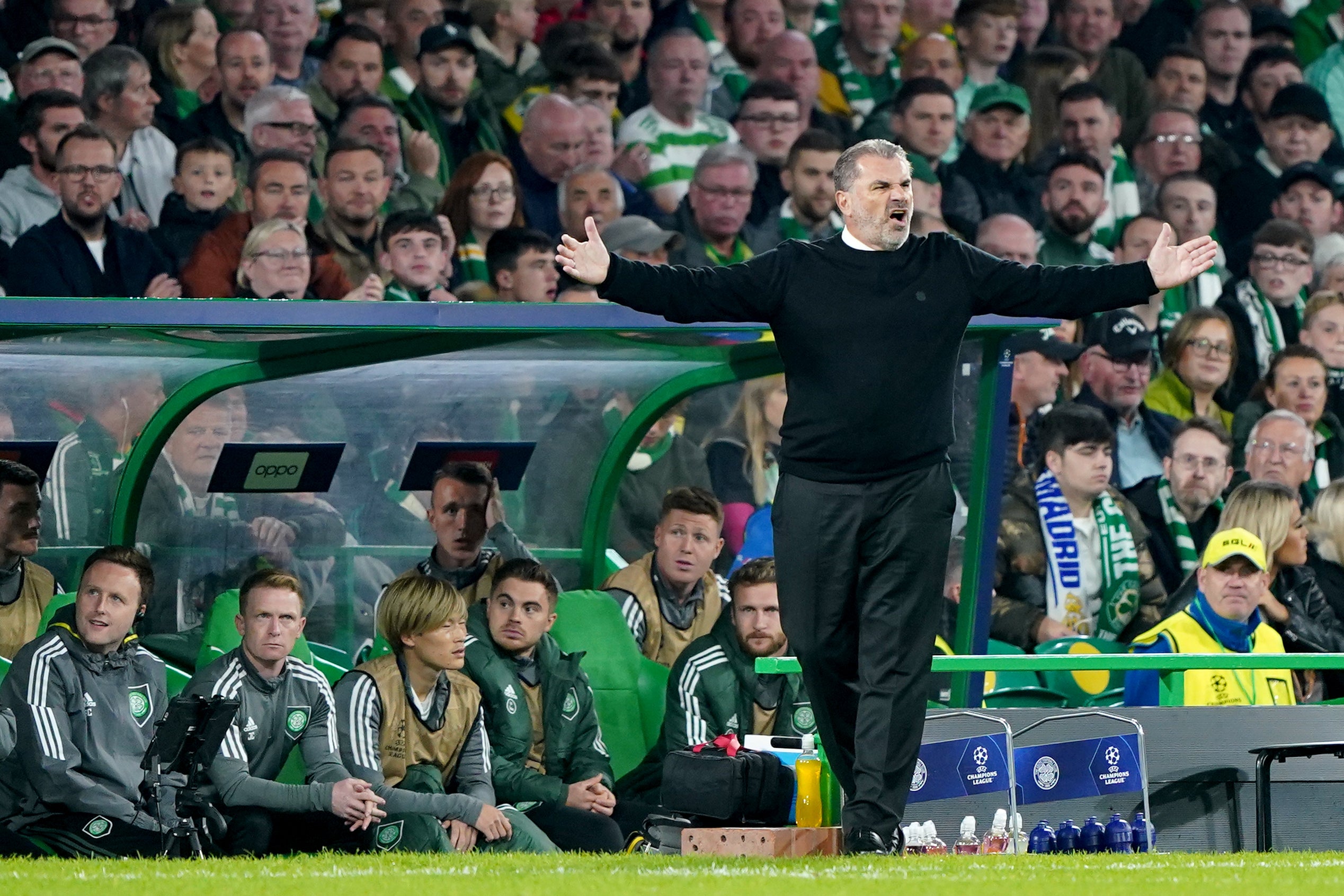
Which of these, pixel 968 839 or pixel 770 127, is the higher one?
pixel 770 127

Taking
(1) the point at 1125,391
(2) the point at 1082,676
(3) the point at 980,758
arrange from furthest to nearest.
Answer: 1. (1) the point at 1125,391
2. (2) the point at 1082,676
3. (3) the point at 980,758

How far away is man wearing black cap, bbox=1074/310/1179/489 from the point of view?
11805 millimetres

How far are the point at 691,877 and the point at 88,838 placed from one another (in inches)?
110

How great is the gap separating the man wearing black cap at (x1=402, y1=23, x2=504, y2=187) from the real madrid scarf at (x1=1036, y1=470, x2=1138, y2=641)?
3.47 meters

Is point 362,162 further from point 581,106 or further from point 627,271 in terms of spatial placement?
point 627,271

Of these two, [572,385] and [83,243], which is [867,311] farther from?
[83,243]

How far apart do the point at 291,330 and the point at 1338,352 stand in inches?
308

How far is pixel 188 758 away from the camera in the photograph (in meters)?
6.59

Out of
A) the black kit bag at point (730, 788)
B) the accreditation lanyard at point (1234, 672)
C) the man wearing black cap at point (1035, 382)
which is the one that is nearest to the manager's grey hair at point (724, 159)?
the man wearing black cap at point (1035, 382)

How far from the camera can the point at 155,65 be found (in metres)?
10.6

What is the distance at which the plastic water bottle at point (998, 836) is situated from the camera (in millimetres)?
6637

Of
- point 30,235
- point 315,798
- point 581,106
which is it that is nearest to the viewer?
point 315,798

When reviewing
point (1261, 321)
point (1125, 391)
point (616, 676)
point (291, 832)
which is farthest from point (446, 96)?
point (291, 832)

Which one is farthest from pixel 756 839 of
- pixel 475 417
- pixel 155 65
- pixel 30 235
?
pixel 155 65
